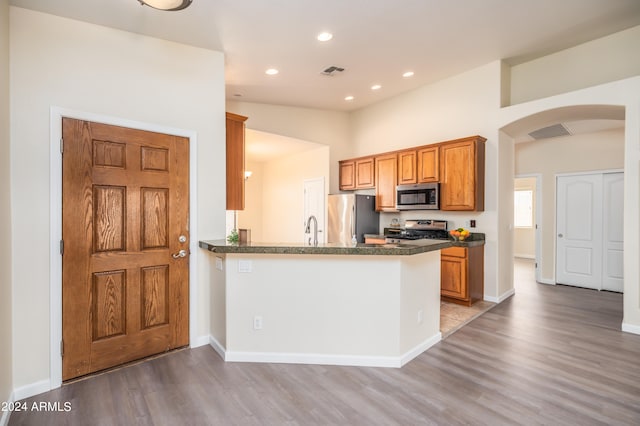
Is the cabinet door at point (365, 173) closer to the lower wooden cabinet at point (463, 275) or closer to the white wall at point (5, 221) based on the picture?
the lower wooden cabinet at point (463, 275)

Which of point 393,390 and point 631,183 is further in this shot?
point 631,183

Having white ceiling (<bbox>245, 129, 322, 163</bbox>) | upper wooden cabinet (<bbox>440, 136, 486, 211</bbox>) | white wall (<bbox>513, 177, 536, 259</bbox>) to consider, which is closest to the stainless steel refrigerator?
white ceiling (<bbox>245, 129, 322, 163</bbox>)

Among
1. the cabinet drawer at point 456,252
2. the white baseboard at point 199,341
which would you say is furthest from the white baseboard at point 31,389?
the cabinet drawer at point 456,252

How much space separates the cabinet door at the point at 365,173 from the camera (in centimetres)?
588

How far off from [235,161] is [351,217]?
261 centimetres

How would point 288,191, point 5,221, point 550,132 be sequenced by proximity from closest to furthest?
point 5,221
point 550,132
point 288,191

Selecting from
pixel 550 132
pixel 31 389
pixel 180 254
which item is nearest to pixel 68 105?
pixel 180 254

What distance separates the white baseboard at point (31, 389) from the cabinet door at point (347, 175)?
4.97 m

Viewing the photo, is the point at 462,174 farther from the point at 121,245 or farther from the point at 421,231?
the point at 121,245

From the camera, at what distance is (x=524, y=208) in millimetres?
9234

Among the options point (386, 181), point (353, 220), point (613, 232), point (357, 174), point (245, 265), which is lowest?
point (245, 265)

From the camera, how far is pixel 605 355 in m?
2.92

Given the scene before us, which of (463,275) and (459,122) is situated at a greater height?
(459,122)

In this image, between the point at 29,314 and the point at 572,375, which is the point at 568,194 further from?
the point at 29,314
